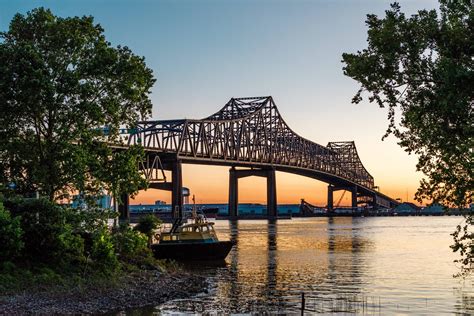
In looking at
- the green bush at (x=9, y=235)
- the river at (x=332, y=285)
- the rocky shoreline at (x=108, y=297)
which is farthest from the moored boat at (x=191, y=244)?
the green bush at (x=9, y=235)

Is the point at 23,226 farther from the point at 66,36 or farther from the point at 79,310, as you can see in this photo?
the point at 66,36

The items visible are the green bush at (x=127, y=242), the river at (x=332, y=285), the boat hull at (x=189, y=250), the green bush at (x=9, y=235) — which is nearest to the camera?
the green bush at (x=9, y=235)

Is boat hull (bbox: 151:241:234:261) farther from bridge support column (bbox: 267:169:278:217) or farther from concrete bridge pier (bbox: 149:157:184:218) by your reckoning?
bridge support column (bbox: 267:169:278:217)

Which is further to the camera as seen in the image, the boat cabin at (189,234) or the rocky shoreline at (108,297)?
the boat cabin at (189,234)

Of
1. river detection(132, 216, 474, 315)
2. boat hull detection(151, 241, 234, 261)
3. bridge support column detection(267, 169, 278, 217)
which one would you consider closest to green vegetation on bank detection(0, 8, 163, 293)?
river detection(132, 216, 474, 315)

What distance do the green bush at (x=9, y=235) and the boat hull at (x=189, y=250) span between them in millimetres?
21140

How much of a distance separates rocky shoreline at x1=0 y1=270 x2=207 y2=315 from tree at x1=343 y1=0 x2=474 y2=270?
13525mm

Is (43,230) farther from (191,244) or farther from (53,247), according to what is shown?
(191,244)

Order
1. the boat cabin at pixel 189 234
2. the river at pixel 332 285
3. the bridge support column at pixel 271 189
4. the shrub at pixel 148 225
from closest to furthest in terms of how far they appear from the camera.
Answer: the river at pixel 332 285, the shrub at pixel 148 225, the boat cabin at pixel 189 234, the bridge support column at pixel 271 189

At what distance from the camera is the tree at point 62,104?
31.9 meters

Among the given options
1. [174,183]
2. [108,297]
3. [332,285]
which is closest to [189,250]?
[332,285]

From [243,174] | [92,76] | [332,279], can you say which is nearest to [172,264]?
[332,279]

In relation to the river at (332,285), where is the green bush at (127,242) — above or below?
above

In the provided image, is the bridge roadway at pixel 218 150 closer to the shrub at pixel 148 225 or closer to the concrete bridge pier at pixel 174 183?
the concrete bridge pier at pixel 174 183
